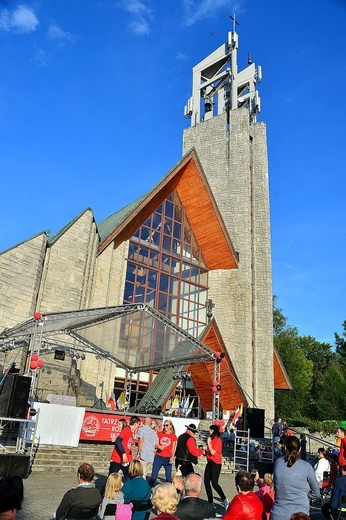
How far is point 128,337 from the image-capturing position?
1812 cm

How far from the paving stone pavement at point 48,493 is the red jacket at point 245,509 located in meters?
3.26

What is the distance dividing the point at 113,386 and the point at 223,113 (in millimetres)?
18247

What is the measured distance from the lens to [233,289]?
2528 cm

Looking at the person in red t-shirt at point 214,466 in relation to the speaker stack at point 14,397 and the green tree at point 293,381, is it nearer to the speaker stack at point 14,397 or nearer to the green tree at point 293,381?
the speaker stack at point 14,397

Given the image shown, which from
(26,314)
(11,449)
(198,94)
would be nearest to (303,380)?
(198,94)

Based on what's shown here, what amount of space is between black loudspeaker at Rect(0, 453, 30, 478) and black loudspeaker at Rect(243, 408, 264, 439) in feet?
30.7

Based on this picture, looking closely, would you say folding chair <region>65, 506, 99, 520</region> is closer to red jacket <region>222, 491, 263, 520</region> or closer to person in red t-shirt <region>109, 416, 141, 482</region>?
red jacket <region>222, 491, 263, 520</region>

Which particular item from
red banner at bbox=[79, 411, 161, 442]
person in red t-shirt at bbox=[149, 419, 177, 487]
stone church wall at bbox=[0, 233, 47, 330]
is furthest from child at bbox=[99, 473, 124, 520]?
stone church wall at bbox=[0, 233, 47, 330]

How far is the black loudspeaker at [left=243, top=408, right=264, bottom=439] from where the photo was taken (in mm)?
16422

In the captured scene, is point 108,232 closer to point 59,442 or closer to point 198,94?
point 59,442

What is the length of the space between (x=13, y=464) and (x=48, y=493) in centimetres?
144

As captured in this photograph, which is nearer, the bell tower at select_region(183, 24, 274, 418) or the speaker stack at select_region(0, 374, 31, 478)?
the speaker stack at select_region(0, 374, 31, 478)

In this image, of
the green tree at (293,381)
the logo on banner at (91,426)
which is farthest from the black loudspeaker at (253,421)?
the green tree at (293,381)

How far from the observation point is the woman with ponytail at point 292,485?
3867 millimetres
